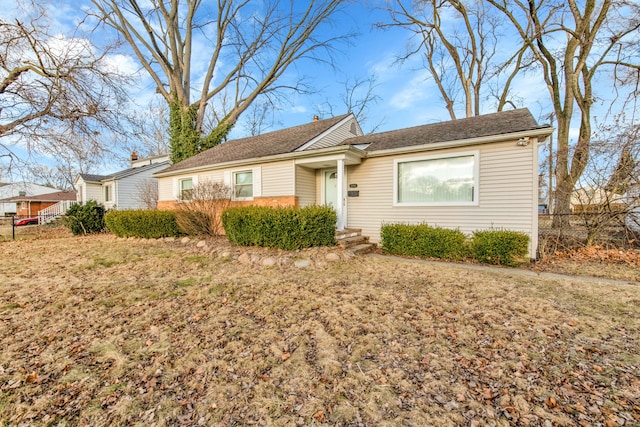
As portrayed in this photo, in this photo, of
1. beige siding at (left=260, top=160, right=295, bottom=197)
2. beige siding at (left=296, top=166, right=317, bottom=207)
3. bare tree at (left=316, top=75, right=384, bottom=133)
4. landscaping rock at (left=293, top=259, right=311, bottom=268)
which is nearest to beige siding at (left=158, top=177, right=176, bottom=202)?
beige siding at (left=260, top=160, right=295, bottom=197)

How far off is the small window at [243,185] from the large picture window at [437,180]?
533 centimetres

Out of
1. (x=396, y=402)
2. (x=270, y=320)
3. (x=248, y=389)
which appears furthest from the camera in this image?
(x=270, y=320)

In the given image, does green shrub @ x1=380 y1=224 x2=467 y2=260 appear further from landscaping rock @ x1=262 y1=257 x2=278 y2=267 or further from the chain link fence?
landscaping rock @ x1=262 y1=257 x2=278 y2=267

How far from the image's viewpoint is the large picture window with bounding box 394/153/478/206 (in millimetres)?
7258

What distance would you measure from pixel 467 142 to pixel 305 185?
16.5 feet

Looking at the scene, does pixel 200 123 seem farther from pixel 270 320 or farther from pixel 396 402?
pixel 396 402

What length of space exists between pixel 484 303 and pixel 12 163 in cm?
1370

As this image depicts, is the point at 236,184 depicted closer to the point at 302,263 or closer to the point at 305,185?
the point at 305,185

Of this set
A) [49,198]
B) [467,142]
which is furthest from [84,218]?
[49,198]

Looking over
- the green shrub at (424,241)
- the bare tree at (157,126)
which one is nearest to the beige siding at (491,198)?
the green shrub at (424,241)

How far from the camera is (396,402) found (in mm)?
2072

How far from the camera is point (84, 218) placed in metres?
12.7

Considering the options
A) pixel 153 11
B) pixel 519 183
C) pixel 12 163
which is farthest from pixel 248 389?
pixel 153 11

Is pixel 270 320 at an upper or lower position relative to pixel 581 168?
lower
